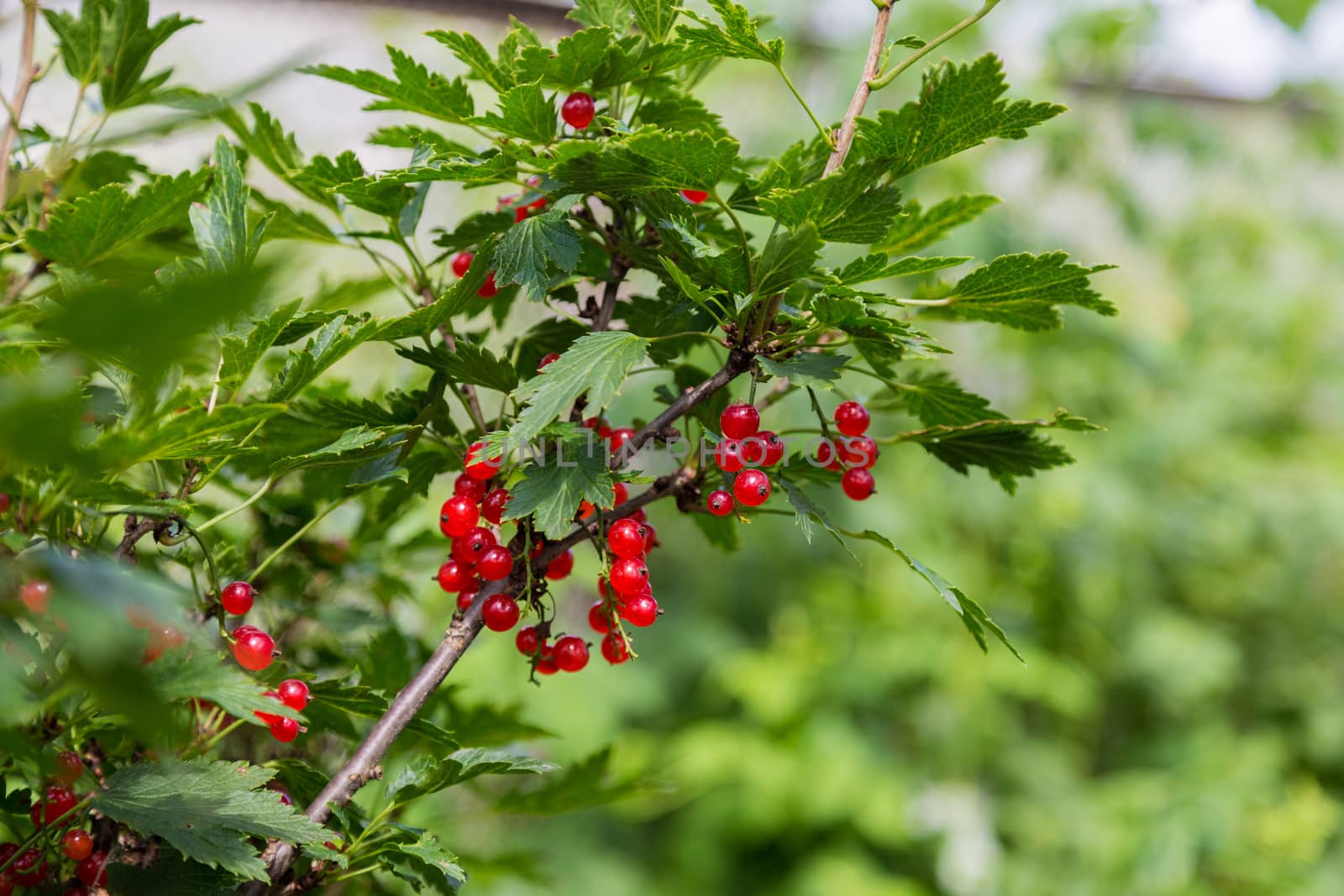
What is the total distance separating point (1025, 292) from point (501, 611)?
25 centimetres

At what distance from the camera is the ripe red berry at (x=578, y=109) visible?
41cm

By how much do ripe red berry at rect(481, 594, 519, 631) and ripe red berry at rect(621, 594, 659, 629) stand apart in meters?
0.05

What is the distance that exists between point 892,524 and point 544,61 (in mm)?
1411

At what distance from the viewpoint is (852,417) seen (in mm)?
452

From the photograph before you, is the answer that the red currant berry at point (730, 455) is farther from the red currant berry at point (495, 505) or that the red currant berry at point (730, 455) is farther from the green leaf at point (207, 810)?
the green leaf at point (207, 810)

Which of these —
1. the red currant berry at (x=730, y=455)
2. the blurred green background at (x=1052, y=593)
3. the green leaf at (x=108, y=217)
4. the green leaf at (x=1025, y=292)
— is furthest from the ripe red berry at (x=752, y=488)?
the blurred green background at (x=1052, y=593)

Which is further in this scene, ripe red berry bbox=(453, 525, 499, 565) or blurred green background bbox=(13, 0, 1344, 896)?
blurred green background bbox=(13, 0, 1344, 896)

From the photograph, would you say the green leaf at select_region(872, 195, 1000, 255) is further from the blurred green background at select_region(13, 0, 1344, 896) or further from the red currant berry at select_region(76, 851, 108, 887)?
the blurred green background at select_region(13, 0, 1344, 896)

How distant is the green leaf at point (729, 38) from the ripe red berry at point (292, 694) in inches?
11.1

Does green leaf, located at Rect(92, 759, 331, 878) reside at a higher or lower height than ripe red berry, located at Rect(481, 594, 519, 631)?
lower

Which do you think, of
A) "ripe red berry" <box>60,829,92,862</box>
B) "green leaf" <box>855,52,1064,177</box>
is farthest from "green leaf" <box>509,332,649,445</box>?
"ripe red berry" <box>60,829,92,862</box>

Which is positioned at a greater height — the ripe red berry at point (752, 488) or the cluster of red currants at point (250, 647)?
the ripe red berry at point (752, 488)

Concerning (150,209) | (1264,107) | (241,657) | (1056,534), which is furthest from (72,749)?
(1264,107)

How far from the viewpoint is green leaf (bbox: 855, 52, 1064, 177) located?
331 mm
